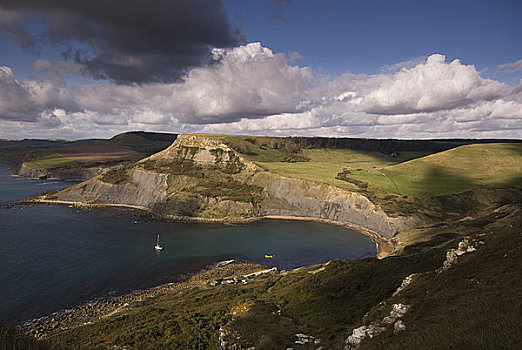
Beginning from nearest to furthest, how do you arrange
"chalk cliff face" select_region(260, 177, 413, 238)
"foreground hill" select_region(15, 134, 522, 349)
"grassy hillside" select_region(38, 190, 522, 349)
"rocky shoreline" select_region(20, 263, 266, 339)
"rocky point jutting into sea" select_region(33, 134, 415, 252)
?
"grassy hillside" select_region(38, 190, 522, 349) → "foreground hill" select_region(15, 134, 522, 349) → "rocky shoreline" select_region(20, 263, 266, 339) → "chalk cliff face" select_region(260, 177, 413, 238) → "rocky point jutting into sea" select_region(33, 134, 415, 252)

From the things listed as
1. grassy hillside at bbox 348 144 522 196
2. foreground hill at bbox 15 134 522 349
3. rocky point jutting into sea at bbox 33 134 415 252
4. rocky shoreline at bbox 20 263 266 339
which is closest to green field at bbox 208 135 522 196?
grassy hillside at bbox 348 144 522 196

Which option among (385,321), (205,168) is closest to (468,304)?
(385,321)

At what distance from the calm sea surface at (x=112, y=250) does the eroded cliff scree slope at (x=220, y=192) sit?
38.1 feet

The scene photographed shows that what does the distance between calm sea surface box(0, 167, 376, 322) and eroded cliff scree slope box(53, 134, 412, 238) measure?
11606 millimetres

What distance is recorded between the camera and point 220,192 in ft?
518

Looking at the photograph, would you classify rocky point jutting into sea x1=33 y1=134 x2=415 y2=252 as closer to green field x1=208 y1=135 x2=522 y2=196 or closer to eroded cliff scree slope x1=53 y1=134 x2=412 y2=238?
eroded cliff scree slope x1=53 y1=134 x2=412 y2=238

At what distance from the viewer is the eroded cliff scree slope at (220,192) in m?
139

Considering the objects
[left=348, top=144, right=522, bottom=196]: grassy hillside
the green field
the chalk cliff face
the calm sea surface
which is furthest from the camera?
the green field

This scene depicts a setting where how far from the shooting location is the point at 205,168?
604ft

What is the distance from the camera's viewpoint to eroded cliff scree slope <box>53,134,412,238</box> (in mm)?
139375

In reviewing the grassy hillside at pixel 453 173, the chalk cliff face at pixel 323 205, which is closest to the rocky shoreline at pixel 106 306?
the chalk cliff face at pixel 323 205

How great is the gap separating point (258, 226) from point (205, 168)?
67.1 meters

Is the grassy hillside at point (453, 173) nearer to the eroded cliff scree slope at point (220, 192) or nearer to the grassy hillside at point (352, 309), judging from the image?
the eroded cliff scree slope at point (220, 192)

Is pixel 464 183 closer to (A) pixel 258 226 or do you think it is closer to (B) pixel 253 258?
(A) pixel 258 226
